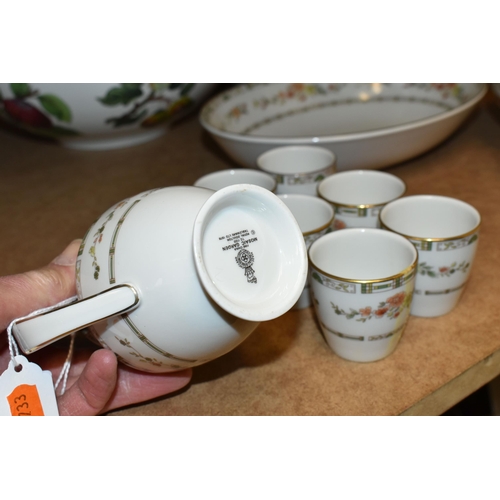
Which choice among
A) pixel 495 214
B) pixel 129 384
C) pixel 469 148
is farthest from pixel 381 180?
pixel 129 384

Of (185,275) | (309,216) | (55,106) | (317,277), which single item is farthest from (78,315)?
(55,106)

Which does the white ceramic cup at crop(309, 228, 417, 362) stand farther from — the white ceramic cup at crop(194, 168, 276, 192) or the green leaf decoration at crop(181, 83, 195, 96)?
the green leaf decoration at crop(181, 83, 195, 96)

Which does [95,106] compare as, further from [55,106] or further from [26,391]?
[26,391]

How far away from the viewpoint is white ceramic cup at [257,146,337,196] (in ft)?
3.04

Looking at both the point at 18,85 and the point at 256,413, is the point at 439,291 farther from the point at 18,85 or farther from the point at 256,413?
the point at 18,85

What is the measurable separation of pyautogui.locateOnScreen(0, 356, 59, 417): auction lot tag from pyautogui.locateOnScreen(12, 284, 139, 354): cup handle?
0.06 meters

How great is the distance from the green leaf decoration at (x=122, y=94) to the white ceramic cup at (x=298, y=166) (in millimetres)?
265

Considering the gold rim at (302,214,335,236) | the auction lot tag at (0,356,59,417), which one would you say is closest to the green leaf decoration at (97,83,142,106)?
the gold rim at (302,214,335,236)

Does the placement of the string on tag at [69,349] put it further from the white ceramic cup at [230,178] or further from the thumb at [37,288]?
the white ceramic cup at [230,178]

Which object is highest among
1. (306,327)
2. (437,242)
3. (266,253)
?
(266,253)

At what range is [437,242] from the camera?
28.8 inches

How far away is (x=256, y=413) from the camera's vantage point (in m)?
0.67

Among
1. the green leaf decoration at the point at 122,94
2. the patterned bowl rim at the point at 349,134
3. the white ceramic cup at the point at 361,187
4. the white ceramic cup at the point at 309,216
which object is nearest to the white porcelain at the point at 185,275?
the white ceramic cup at the point at 309,216

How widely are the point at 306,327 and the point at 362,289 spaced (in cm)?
15
